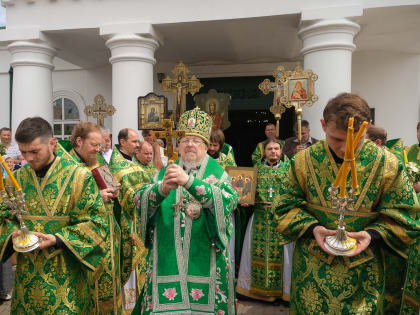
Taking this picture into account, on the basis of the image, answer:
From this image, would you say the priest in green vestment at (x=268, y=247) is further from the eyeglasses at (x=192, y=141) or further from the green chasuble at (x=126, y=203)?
the eyeglasses at (x=192, y=141)

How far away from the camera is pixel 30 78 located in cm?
810

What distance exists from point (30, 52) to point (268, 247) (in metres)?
6.46

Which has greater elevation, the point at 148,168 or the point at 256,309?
the point at 148,168

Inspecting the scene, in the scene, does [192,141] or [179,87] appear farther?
[179,87]

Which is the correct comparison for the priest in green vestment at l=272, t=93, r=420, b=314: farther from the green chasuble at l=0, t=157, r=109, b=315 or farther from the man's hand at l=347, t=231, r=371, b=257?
the green chasuble at l=0, t=157, r=109, b=315

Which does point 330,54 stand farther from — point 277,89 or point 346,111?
point 346,111

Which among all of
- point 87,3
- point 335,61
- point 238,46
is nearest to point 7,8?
point 87,3

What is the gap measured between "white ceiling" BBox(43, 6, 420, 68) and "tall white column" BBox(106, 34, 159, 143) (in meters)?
0.61

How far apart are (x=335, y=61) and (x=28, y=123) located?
546 cm

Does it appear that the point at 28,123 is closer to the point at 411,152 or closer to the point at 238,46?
the point at 411,152

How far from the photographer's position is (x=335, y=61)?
6469 millimetres

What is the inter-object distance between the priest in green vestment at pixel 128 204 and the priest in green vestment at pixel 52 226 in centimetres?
137

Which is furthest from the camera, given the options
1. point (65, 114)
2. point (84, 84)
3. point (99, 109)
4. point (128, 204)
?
point (65, 114)

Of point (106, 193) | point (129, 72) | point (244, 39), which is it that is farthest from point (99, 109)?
point (106, 193)
